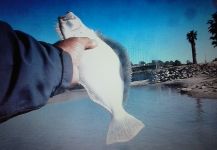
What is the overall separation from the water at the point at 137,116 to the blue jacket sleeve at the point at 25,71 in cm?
142

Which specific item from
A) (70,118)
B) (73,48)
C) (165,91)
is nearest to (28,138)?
(70,118)

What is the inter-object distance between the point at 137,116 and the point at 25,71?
1503mm

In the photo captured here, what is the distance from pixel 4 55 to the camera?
235 mm

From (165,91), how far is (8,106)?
5.64ft

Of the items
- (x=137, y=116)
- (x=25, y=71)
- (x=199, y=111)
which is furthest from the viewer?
(x=199, y=111)

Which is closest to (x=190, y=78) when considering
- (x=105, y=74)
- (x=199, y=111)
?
(x=199, y=111)

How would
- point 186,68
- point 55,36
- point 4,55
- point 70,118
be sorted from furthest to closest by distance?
1. point 186,68
2. point 70,118
3. point 55,36
4. point 4,55

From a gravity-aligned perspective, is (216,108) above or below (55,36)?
below

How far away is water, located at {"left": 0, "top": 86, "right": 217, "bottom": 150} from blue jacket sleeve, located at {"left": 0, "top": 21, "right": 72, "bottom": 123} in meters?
1.42

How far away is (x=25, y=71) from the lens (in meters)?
0.25

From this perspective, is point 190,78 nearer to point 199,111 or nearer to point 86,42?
point 199,111

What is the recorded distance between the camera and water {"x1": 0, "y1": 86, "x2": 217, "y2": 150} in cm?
174

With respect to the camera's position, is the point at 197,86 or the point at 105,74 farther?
the point at 197,86

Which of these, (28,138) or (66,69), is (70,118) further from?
(66,69)
